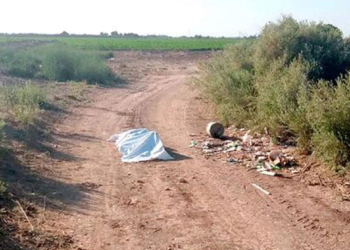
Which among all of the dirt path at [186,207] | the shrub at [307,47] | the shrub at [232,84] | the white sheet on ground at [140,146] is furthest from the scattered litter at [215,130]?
the shrub at [307,47]

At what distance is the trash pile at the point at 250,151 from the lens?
11.3 meters

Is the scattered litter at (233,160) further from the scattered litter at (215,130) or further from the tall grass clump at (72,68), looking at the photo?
the tall grass clump at (72,68)

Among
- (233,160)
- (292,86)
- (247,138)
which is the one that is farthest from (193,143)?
(292,86)

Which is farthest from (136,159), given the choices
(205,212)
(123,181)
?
(205,212)

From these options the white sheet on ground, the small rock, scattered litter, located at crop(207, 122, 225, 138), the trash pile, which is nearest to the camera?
the small rock

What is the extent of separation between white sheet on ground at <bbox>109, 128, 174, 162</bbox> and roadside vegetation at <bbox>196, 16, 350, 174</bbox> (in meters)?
2.69

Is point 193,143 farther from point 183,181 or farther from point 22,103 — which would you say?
point 22,103

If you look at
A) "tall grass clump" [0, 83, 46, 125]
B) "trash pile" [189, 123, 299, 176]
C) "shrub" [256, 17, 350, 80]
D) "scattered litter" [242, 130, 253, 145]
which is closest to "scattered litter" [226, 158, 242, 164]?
"trash pile" [189, 123, 299, 176]

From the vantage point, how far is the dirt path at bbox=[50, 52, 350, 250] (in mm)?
7516

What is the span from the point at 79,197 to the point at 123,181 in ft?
4.10

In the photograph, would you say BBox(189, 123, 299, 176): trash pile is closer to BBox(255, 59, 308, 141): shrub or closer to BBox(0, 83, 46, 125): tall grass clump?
BBox(255, 59, 308, 141): shrub

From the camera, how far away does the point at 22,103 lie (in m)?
17.4

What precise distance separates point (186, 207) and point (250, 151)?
165 inches

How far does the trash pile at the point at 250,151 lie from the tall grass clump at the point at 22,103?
4672mm
